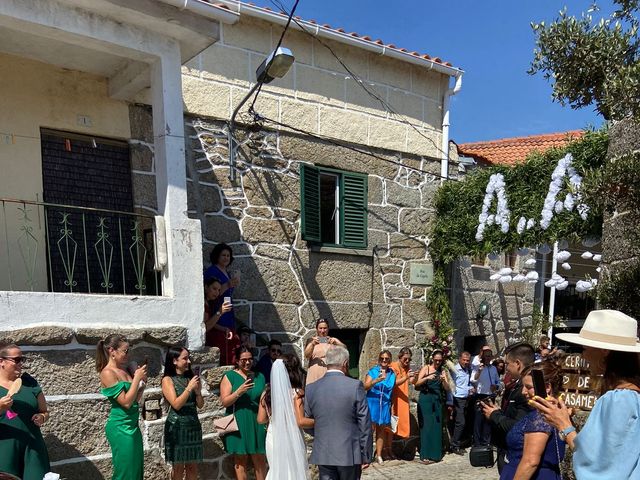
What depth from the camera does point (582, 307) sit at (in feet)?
58.5

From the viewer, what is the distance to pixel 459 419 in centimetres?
891

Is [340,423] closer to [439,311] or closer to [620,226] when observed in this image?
[620,226]

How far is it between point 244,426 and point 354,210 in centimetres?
415

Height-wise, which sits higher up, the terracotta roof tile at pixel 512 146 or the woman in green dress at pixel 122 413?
the terracotta roof tile at pixel 512 146

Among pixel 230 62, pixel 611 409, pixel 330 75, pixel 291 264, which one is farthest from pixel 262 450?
pixel 330 75

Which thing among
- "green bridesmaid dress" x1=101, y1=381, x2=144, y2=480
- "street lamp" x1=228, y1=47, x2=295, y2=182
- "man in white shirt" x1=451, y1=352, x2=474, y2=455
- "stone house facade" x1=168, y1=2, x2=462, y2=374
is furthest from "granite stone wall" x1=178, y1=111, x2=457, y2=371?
"green bridesmaid dress" x1=101, y1=381, x2=144, y2=480

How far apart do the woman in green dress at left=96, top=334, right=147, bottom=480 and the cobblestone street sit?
3.34 meters

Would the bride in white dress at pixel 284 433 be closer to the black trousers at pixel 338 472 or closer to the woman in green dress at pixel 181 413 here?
the black trousers at pixel 338 472

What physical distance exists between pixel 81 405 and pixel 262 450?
66.6 inches

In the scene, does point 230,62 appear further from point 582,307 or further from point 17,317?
point 582,307

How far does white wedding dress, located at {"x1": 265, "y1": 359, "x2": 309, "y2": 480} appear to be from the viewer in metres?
4.67

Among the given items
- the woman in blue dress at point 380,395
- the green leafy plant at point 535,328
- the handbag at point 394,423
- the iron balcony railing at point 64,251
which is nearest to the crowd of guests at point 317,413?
the woman in blue dress at point 380,395

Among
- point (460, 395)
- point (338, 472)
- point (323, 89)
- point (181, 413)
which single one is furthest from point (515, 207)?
point (181, 413)

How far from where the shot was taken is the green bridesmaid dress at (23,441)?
13.3 feet
